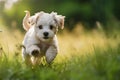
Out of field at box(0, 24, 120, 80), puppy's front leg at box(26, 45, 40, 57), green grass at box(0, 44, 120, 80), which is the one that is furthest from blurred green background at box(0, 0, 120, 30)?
green grass at box(0, 44, 120, 80)

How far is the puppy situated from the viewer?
10.0 meters

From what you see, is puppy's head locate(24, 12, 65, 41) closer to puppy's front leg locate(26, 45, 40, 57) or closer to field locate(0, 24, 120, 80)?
puppy's front leg locate(26, 45, 40, 57)

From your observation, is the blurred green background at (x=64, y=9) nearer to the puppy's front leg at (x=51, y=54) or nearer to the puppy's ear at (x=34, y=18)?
the puppy's ear at (x=34, y=18)

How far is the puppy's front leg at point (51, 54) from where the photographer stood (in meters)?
10.0

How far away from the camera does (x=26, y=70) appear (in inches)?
343

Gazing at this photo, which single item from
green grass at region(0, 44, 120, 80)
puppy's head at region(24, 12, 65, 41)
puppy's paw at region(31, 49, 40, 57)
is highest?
puppy's head at region(24, 12, 65, 41)

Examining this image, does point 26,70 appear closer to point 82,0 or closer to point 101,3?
point 101,3

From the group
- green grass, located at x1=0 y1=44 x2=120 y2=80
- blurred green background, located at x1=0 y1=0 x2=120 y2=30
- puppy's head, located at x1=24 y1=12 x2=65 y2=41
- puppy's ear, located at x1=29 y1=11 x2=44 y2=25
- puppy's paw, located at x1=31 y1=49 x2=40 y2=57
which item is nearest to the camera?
green grass, located at x1=0 y1=44 x2=120 y2=80

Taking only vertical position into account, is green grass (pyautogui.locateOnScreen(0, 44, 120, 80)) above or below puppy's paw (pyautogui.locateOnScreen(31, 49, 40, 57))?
below

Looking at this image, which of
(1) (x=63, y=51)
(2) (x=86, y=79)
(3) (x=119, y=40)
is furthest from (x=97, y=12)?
(2) (x=86, y=79)

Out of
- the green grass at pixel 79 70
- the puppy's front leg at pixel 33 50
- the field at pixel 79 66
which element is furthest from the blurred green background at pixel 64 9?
the green grass at pixel 79 70

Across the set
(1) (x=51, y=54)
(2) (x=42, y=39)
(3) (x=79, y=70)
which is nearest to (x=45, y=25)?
(2) (x=42, y=39)

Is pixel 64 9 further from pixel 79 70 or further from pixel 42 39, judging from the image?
pixel 79 70

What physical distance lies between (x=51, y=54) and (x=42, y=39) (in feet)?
0.86
